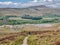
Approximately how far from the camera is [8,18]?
14.4m

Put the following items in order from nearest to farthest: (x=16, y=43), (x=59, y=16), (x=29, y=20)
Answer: (x=16, y=43), (x=29, y=20), (x=59, y=16)

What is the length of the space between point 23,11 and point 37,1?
1304 millimetres

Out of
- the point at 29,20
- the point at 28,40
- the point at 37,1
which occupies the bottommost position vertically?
the point at 28,40

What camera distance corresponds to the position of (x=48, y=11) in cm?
1545

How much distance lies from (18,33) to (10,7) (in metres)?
3.24

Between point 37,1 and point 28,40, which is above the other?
point 37,1

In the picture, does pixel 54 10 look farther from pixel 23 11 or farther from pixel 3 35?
pixel 3 35

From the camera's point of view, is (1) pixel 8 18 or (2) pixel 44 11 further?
(2) pixel 44 11

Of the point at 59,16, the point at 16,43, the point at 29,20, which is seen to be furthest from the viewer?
the point at 59,16

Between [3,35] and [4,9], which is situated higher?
[4,9]

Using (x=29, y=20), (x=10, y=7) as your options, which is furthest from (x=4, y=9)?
(x=29, y=20)

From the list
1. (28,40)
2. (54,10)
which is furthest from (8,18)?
(54,10)

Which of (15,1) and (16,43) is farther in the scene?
(15,1)

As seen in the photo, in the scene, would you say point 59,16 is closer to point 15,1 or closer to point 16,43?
point 15,1
